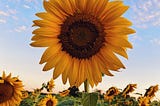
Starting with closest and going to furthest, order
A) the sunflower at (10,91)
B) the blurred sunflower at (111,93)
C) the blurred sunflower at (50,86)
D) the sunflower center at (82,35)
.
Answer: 1. the sunflower center at (82,35)
2. the sunflower at (10,91)
3. the blurred sunflower at (111,93)
4. the blurred sunflower at (50,86)

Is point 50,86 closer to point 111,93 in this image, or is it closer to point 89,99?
point 111,93

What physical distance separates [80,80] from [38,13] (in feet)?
1.65

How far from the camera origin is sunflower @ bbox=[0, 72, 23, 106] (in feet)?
16.6

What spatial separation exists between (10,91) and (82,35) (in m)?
2.85

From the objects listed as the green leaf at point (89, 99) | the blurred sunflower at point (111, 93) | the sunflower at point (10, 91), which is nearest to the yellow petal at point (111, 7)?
the green leaf at point (89, 99)

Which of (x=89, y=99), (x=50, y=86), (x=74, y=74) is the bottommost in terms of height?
(x=89, y=99)

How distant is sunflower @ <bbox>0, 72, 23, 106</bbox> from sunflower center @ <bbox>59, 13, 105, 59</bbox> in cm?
259

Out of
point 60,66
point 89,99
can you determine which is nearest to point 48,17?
point 60,66

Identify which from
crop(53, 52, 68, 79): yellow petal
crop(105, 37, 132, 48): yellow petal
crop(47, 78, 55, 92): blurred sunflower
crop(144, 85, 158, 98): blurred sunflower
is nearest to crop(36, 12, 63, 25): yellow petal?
crop(53, 52, 68, 79): yellow petal

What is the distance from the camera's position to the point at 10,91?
5.13 metres

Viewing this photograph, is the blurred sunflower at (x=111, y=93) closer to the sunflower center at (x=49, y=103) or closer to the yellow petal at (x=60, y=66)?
the sunflower center at (x=49, y=103)

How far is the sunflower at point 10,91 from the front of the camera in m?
5.05

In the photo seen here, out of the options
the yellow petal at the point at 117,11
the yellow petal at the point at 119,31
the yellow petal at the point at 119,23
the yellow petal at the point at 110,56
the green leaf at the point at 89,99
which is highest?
the yellow petal at the point at 117,11

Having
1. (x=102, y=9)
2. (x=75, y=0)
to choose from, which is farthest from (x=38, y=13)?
(x=102, y=9)
